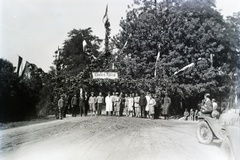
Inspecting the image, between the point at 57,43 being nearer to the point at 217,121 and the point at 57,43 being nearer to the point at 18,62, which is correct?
the point at 18,62

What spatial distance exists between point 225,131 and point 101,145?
11.1 feet

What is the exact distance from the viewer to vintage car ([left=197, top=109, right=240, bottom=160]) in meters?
7.29

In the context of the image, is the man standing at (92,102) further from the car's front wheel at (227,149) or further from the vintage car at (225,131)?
the car's front wheel at (227,149)

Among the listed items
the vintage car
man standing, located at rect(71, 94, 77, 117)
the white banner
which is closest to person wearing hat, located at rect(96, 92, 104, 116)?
man standing, located at rect(71, 94, 77, 117)

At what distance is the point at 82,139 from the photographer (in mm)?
10398

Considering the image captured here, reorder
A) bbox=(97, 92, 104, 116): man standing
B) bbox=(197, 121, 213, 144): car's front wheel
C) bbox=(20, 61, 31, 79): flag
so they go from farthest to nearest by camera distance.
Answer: bbox=(97, 92, 104, 116): man standing, bbox=(20, 61, 31, 79): flag, bbox=(197, 121, 213, 144): car's front wheel

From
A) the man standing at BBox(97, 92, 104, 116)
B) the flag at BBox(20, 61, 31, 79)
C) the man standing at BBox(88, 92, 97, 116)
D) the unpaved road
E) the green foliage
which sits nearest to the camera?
the unpaved road

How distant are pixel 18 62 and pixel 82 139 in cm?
510

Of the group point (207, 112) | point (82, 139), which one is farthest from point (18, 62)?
point (207, 112)

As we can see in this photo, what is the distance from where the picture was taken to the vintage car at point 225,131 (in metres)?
7.29

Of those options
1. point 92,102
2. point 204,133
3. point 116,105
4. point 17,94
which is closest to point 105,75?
point 116,105

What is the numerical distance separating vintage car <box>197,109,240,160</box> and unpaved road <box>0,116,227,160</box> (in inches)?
11.3

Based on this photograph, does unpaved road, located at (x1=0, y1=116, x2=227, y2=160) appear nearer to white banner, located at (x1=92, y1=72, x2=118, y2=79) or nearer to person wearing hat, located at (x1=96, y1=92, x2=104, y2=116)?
person wearing hat, located at (x1=96, y1=92, x2=104, y2=116)

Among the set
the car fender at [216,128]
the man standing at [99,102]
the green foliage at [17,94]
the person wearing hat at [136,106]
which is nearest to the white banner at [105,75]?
the man standing at [99,102]
